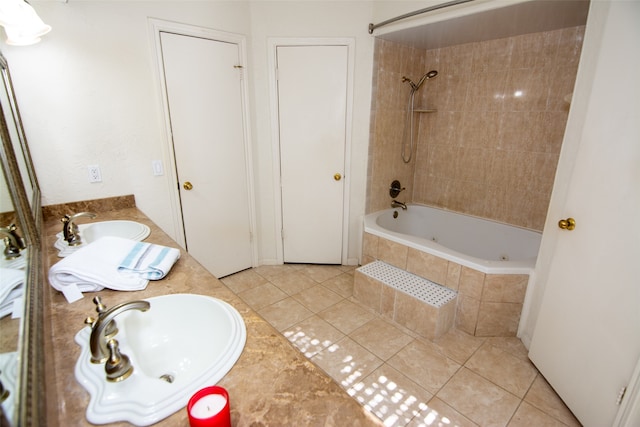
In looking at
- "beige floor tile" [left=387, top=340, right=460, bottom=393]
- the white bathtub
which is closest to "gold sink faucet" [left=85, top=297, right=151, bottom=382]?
"beige floor tile" [left=387, top=340, right=460, bottom=393]

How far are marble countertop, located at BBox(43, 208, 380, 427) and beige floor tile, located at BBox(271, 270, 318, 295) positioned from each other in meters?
1.79

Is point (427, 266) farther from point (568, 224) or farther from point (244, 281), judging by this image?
point (244, 281)

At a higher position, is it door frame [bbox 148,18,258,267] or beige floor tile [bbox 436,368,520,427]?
door frame [bbox 148,18,258,267]

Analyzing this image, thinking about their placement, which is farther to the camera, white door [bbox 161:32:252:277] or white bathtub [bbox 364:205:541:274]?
white door [bbox 161:32:252:277]

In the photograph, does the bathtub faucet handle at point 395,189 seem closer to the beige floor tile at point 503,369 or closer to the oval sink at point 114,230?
the beige floor tile at point 503,369

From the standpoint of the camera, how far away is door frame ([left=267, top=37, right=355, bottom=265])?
2.76 m

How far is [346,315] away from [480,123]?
6.95 feet

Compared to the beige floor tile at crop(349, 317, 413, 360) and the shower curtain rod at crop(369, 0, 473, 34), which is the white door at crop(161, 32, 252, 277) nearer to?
the shower curtain rod at crop(369, 0, 473, 34)

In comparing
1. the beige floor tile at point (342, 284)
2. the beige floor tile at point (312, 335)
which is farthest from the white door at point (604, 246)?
the beige floor tile at point (342, 284)

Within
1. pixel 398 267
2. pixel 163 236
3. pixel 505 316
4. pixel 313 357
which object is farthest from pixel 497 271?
pixel 163 236

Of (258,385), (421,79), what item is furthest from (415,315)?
(421,79)

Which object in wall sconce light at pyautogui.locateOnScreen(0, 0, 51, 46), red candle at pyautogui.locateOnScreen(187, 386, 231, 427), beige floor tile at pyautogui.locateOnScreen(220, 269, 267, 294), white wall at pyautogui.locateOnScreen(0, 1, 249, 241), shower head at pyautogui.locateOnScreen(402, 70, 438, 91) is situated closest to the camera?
red candle at pyautogui.locateOnScreen(187, 386, 231, 427)

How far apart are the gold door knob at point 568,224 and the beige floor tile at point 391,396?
3.66ft

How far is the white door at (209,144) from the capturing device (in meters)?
2.40
